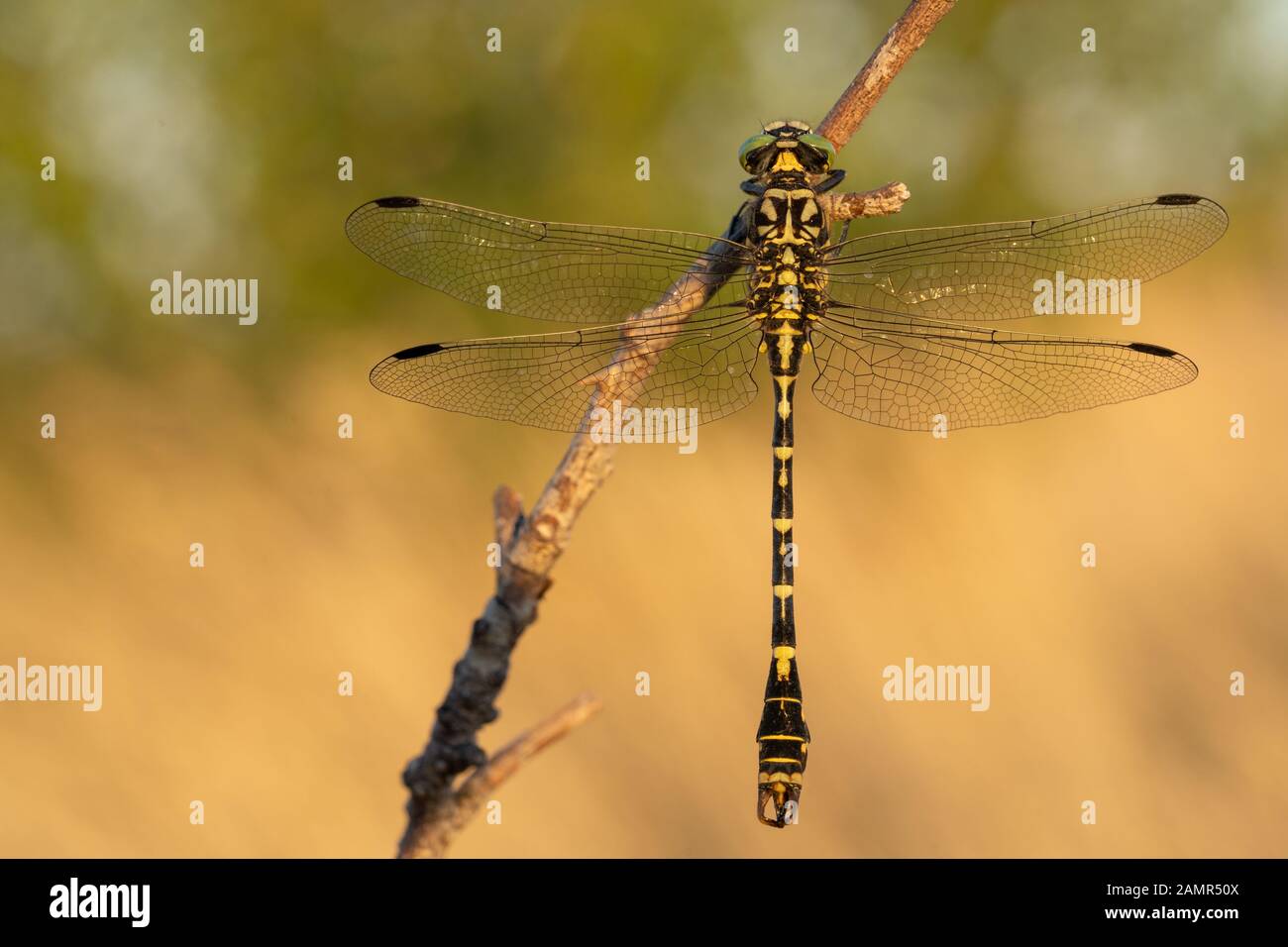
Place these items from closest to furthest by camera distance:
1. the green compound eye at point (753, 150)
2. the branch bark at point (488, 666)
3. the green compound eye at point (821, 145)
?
the branch bark at point (488, 666), the green compound eye at point (821, 145), the green compound eye at point (753, 150)

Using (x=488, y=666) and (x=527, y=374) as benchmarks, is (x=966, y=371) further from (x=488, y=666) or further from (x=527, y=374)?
(x=488, y=666)

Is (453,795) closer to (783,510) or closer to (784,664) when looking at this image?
(784,664)

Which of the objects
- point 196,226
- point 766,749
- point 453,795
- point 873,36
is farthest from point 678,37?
point 453,795

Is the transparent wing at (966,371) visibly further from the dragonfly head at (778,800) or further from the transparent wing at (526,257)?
the dragonfly head at (778,800)

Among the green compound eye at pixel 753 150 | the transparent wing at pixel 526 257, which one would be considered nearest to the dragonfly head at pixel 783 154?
the green compound eye at pixel 753 150

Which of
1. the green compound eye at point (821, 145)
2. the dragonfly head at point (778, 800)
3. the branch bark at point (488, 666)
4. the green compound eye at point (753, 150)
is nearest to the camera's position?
the branch bark at point (488, 666)

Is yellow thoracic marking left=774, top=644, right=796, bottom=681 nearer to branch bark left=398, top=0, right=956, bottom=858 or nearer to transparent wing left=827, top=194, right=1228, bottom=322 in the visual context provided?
transparent wing left=827, top=194, right=1228, bottom=322
